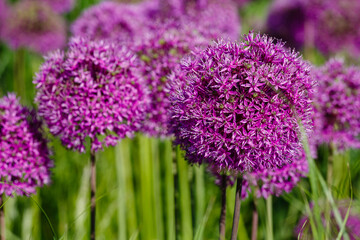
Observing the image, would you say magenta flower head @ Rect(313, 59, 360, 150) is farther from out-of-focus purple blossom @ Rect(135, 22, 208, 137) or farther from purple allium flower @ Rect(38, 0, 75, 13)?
purple allium flower @ Rect(38, 0, 75, 13)

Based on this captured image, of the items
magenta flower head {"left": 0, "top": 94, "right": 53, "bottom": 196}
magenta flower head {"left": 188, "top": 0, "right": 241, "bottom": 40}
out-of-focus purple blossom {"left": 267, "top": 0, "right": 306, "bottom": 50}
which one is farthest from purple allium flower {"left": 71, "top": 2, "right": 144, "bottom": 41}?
out-of-focus purple blossom {"left": 267, "top": 0, "right": 306, "bottom": 50}

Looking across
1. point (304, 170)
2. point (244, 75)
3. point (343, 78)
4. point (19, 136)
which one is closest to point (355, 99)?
point (343, 78)

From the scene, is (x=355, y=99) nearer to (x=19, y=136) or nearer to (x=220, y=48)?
(x=220, y=48)

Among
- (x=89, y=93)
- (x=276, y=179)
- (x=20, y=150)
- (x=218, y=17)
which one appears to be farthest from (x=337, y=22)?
(x=20, y=150)

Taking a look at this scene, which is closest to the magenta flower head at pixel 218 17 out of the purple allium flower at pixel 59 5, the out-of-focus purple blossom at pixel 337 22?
the out-of-focus purple blossom at pixel 337 22

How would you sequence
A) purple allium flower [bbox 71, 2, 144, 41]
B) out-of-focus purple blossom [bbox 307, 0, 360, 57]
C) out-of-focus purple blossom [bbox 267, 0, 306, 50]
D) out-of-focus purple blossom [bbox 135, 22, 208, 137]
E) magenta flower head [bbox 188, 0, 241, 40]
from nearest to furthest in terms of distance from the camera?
out-of-focus purple blossom [bbox 135, 22, 208, 137], purple allium flower [bbox 71, 2, 144, 41], magenta flower head [bbox 188, 0, 241, 40], out-of-focus purple blossom [bbox 307, 0, 360, 57], out-of-focus purple blossom [bbox 267, 0, 306, 50]

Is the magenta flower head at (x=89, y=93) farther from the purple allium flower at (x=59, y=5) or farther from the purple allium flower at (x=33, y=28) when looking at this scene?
the purple allium flower at (x=59, y=5)

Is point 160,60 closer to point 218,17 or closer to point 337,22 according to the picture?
point 218,17
